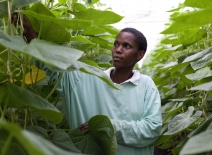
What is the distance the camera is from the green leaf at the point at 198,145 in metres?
0.38

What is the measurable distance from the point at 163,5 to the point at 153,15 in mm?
313

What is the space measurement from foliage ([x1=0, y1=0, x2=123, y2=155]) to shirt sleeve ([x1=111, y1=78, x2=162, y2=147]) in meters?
0.16

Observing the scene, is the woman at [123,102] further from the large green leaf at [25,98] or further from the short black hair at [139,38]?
the large green leaf at [25,98]

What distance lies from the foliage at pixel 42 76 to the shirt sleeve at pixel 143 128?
0.16 meters

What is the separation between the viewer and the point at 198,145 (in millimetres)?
407

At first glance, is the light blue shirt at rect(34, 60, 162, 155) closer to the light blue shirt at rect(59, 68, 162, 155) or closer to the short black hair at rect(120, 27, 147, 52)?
the light blue shirt at rect(59, 68, 162, 155)

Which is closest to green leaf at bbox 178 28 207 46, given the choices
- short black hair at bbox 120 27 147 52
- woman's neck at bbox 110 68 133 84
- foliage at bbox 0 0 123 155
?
short black hair at bbox 120 27 147 52

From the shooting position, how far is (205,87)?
0.64 metres

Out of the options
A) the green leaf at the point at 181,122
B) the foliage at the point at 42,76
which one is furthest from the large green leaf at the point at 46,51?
the green leaf at the point at 181,122

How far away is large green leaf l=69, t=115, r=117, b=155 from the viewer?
102 cm

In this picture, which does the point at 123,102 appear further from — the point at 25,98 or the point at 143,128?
the point at 25,98

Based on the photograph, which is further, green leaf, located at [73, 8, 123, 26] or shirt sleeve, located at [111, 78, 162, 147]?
shirt sleeve, located at [111, 78, 162, 147]

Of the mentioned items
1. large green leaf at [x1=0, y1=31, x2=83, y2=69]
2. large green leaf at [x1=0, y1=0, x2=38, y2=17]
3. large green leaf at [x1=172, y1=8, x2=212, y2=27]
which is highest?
large green leaf at [x1=0, y1=0, x2=38, y2=17]

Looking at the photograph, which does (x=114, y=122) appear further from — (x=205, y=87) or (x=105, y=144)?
(x=205, y=87)
